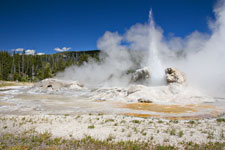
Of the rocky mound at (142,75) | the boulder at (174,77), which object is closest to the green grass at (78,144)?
the boulder at (174,77)

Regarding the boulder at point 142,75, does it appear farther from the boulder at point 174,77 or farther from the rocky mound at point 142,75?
the boulder at point 174,77

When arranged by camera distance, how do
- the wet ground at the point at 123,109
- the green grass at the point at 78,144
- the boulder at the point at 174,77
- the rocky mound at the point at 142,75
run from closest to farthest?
the green grass at the point at 78,144 → the wet ground at the point at 123,109 → the boulder at the point at 174,77 → the rocky mound at the point at 142,75

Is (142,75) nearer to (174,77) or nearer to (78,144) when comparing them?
(174,77)

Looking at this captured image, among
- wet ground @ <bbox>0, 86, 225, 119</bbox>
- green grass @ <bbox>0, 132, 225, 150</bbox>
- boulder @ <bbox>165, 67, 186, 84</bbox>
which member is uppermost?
boulder @ <bbox>165, 67, 186, 84</bbox>

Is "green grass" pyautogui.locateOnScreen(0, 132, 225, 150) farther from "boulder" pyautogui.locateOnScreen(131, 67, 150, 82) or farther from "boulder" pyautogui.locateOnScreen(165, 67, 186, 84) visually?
"boulder" pyautogui.locateOnScreen(131, 67, 150, 82)

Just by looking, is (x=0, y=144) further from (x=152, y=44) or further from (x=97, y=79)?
(x=97, y=79)

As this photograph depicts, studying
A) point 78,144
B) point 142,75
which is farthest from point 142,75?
point 78,144

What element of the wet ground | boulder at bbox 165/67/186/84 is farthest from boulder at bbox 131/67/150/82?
the wet ground

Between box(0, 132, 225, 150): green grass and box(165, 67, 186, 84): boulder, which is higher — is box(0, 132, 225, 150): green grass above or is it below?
below

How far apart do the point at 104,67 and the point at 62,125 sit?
2831 centimetres

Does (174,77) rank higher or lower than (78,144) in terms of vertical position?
higher

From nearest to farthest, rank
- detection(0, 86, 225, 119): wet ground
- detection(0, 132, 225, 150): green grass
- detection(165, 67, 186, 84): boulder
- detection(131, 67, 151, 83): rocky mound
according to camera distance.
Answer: detection(0, 132, 225, 150): green grass → detection(0, 86, 225, 119): wet ground → detection(165, 67, 186, 84): boulder → detection(131, 67, 151, 83): rocky mound

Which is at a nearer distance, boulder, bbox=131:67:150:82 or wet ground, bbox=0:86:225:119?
wet ground, bbox=0:86:225:119

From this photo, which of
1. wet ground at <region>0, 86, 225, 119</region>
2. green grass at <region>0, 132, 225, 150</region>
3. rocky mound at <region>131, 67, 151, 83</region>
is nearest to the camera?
green grass at <region>0, 132, 225, 150</region>
